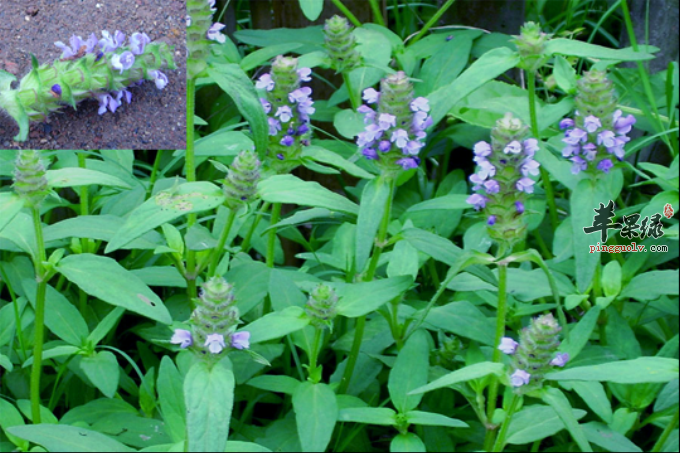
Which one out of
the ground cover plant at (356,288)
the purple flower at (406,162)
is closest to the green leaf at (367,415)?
the ground cover plant at (356,288)

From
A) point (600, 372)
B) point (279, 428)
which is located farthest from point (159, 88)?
point (600, 372)

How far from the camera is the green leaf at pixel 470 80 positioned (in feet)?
5.37

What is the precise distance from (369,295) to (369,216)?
0.52 feet

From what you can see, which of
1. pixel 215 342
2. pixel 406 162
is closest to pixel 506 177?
pixel 406 162

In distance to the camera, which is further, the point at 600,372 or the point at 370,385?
the point at 370,385

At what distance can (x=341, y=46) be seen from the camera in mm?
2117

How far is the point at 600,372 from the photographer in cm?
132

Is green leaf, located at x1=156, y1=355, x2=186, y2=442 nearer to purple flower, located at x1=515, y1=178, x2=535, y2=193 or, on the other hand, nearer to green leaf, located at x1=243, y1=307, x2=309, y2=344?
green leaf, located at x1=243, y1=307, x2=309, y2=344

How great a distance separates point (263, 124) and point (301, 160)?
0.70 feet

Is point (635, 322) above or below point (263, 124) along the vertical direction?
below

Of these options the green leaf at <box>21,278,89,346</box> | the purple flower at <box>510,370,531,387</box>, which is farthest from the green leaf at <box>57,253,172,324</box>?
the purple flower at <box>510,370,531,387</box>

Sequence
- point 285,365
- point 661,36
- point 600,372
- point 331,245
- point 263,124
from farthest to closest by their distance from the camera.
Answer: point 661,36 < point 331,245 < point 285,365 < point 263,124 < point 600,372

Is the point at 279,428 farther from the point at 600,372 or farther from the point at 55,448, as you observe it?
the point at 600,372

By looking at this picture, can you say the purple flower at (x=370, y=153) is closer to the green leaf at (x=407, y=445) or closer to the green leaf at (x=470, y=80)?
the green leaf at (x=470, y=80)
